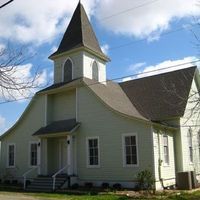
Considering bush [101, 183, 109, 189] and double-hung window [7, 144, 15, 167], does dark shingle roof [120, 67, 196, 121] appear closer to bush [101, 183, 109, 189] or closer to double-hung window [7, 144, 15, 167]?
bush [101, 183, 109, 189]

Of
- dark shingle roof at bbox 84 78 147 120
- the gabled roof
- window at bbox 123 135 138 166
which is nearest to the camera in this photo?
window at bbox 123 135 138 166

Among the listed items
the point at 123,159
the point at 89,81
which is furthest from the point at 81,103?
the point at 123,159

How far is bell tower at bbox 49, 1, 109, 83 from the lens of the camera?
86.8ft

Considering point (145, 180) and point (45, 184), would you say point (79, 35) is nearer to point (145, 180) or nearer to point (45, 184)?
point (45, 184)

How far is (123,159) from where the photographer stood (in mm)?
20688

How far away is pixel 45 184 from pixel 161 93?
1047 cm

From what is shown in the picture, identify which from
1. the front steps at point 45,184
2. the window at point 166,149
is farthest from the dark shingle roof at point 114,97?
the front steps at point 45,184

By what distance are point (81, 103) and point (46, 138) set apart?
3680 millimetres

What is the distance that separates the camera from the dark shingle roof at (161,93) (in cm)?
2330

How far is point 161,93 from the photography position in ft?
84.4

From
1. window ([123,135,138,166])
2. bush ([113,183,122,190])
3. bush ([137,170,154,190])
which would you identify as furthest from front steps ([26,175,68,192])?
bush ([137,170,154,190])

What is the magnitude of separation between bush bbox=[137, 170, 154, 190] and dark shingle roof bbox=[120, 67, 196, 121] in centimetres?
522

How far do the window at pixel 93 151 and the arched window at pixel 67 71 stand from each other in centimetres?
620

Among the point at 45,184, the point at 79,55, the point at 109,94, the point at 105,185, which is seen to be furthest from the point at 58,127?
the point at 79,55
